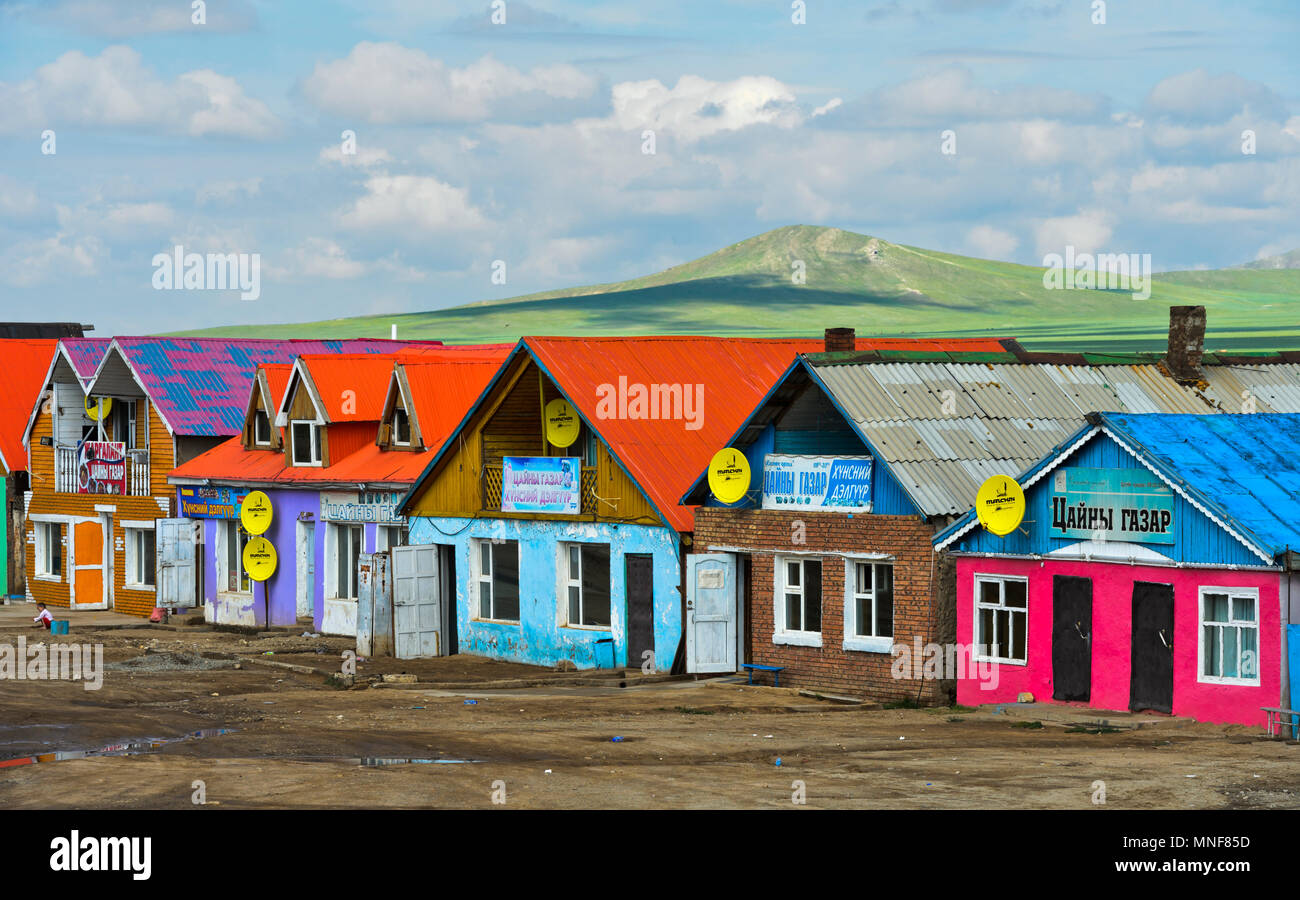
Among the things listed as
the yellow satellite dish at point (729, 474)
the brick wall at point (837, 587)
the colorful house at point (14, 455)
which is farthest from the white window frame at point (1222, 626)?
the colorful house at point (14, 455)

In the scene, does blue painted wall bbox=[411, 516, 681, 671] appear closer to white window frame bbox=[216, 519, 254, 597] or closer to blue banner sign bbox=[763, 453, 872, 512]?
blue banner sign bbox=[763, 453, 872, 512]

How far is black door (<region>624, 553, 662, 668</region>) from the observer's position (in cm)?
3256

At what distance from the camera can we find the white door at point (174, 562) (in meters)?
43.8

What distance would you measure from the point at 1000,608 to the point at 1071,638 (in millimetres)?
1297

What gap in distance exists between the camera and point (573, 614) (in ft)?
112

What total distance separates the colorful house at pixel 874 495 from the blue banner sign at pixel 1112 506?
1.95 metres

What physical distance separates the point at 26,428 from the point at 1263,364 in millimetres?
31843

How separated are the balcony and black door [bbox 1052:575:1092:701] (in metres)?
27.2

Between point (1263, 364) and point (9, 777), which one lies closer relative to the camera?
point (9, 777)

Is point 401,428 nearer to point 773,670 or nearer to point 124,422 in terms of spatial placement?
point 124,422

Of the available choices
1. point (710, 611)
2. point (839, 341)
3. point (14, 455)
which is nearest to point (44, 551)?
point (14, 455)

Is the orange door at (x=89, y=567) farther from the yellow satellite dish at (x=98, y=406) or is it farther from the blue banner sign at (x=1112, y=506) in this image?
the blue banner sign at (x=1112, y=506)
